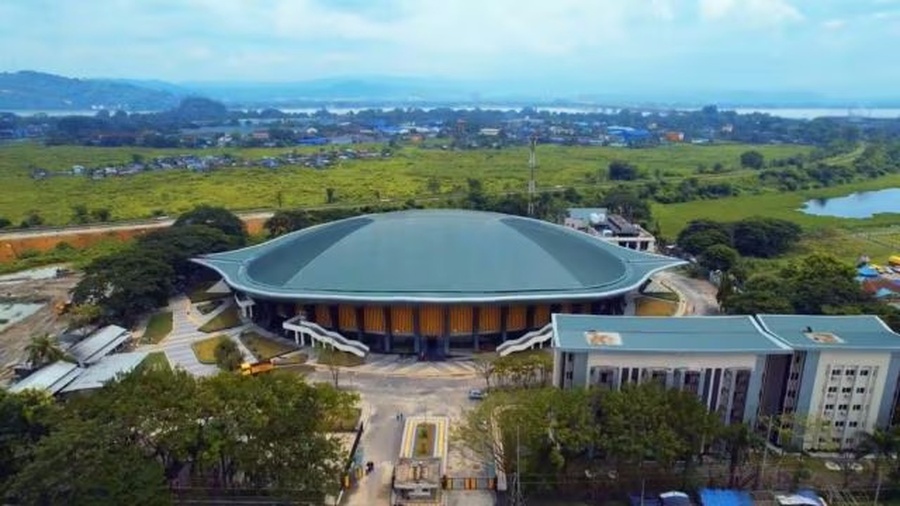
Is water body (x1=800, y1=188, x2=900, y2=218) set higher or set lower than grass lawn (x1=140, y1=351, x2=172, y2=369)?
lower

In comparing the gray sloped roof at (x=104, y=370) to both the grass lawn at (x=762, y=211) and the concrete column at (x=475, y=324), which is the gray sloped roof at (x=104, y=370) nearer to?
the concrete column at (x=475, y=324)

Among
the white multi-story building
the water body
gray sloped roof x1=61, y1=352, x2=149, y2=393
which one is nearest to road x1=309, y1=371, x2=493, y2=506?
the white multi-story building

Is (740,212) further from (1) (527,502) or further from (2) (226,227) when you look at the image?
(1) (527,502)

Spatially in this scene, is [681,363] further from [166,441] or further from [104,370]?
[104,370]

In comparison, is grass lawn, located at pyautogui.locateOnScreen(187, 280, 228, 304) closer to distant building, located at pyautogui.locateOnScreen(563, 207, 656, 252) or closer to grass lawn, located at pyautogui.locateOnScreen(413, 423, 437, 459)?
grass lawn, located at pyautogui.locateOnScreen(413, 423, 437, 459)

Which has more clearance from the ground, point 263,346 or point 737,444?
point 737,444

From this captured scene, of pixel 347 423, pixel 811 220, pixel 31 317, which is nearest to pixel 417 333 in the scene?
pixel 347 423
